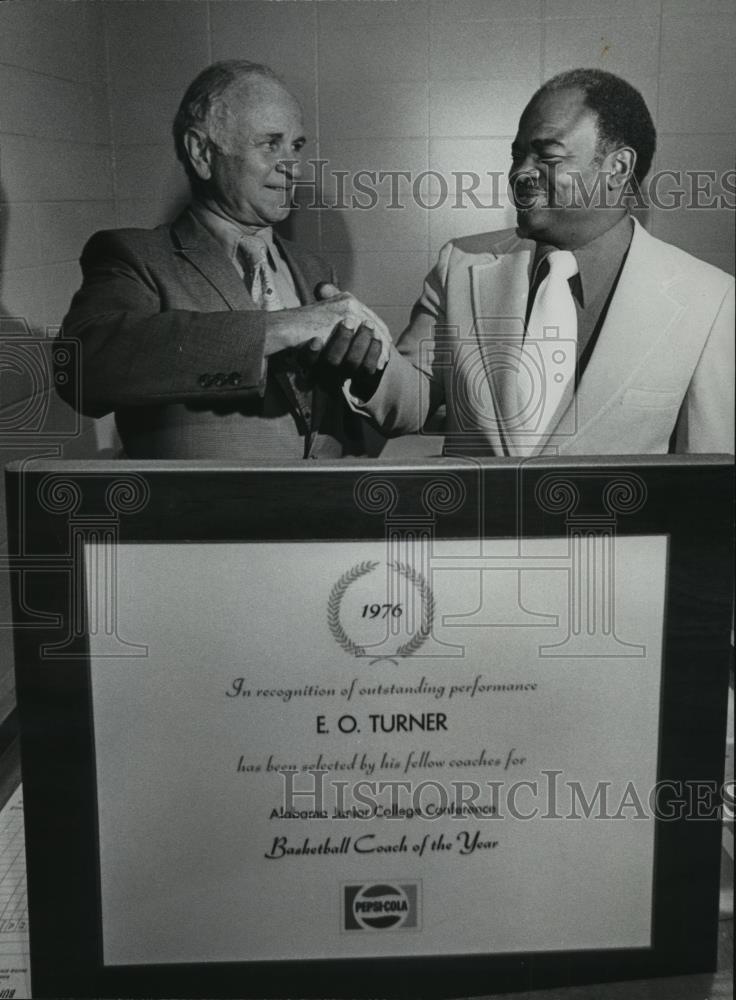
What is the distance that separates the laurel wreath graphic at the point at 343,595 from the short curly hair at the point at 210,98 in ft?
0.91

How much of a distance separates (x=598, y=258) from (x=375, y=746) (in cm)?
34

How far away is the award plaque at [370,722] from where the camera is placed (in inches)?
25.8

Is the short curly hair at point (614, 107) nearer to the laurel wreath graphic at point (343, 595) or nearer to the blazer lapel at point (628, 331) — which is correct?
the blazer lapel at point (628, 331)

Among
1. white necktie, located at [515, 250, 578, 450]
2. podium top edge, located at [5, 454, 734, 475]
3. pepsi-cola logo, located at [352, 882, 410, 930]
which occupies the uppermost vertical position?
white necktie, located at [515, 250, 578, 450]

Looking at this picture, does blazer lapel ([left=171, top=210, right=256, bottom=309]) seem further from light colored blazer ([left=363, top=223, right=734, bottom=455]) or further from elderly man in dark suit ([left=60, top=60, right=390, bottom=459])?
light colored blazer ([left=363, top=223, right=734, bottom=455])

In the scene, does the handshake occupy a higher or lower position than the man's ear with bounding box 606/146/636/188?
lower

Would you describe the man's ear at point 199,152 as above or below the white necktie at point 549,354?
above

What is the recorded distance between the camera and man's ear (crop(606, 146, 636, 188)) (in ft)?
2.21

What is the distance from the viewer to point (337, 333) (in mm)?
689

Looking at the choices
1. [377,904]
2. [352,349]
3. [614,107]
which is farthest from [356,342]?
[377,904]

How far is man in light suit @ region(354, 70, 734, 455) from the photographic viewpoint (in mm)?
679

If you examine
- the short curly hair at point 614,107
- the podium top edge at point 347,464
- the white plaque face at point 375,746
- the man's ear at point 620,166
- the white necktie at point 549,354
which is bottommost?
the white plaque face at point 375,746

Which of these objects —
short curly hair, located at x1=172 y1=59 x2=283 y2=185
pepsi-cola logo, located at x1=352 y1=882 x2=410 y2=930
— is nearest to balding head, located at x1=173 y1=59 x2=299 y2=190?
short curly hair, located at x1=172 y1=59 x2=283 y2=185

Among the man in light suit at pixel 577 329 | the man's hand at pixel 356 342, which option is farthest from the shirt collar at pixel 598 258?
the man's hand at pixel 356 342
